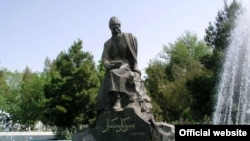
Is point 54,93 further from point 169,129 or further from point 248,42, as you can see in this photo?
point 169,129

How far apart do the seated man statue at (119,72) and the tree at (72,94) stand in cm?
1916

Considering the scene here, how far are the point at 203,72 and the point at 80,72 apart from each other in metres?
8.58

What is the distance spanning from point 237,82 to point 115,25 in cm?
1556

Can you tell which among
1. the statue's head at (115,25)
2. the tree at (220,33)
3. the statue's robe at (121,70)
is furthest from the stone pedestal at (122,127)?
the tree at (220,33)

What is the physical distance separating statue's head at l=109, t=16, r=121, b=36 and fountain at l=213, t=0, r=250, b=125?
1394cm

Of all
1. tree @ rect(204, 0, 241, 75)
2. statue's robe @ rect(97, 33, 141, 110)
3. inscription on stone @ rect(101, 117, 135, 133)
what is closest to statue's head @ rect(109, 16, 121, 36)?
statue's robe @ rect(97, 33, 141, 110)

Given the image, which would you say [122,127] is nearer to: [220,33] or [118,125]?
[118,125]

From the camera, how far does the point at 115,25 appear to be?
482 inches

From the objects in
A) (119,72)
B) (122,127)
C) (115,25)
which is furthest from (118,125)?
(115,25)

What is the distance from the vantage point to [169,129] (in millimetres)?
11039

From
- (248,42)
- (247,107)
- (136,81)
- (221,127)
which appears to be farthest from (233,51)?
(221,127)

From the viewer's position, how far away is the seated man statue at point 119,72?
454 inches

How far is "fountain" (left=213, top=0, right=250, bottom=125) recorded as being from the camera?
25.1m

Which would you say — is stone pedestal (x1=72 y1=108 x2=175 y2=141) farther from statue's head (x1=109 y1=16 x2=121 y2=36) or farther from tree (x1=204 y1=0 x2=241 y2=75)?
tree (x1=204 y1=0 x2=241 y2=75)
